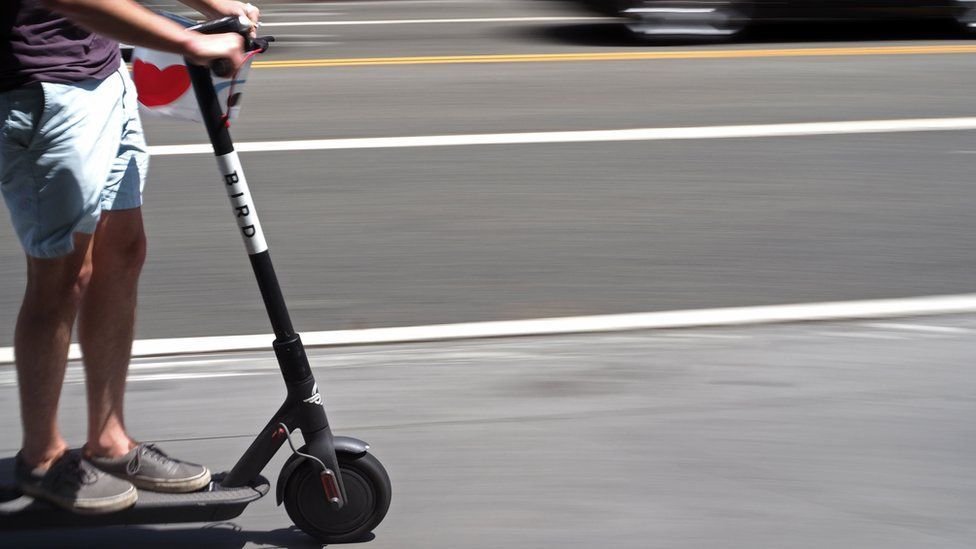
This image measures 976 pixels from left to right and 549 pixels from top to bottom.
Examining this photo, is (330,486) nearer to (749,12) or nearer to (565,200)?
(565,200)

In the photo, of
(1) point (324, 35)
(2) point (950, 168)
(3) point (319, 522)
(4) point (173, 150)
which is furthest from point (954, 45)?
(3) point (319, 522)

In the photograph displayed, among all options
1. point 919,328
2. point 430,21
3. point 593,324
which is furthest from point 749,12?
point 593,324

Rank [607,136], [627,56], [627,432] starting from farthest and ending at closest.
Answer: [627,56] < [607,136] < [627,432]

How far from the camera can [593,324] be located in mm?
4613

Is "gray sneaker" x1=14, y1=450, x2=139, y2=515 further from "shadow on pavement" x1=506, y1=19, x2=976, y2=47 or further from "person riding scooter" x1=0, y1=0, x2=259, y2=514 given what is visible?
"shadow on pavement" x1=506, y1=19, x2=976, y2=47

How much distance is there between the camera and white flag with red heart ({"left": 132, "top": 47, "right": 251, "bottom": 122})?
9.16 ft

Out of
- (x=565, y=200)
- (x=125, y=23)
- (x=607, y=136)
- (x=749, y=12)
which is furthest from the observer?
(x=749, y=12)

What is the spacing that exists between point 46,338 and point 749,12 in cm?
911

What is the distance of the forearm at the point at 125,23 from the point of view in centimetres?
241

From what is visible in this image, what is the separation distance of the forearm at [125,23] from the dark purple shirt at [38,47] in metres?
0.14

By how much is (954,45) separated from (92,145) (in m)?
9.61

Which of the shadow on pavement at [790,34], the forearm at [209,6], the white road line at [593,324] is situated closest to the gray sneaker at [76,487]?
the forearm at [209,6]

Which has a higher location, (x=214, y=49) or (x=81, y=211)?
(x=214, y=49)

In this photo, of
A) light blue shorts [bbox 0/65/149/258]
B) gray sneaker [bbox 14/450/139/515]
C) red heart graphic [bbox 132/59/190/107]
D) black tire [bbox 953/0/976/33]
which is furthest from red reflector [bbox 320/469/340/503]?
black tire [bbox 953/0/976/33]
